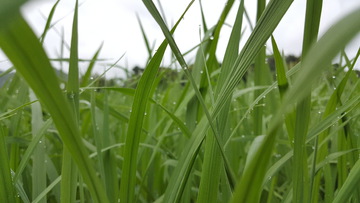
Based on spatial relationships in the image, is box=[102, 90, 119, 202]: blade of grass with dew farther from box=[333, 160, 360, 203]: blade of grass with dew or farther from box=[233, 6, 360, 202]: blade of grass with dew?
box=[233, 6, 360, 202]: blade of grass with dew

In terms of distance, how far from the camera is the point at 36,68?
20 cm

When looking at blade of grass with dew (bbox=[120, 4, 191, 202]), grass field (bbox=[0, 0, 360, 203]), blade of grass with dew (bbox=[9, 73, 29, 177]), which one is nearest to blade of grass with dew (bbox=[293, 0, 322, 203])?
grass field (bbox=[0, 0, 360, 203])

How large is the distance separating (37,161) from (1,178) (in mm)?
100

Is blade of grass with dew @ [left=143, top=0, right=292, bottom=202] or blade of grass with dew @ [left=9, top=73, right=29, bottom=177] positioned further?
blade of grass with dew @ [left=9, top=73, right=29, bottom=177]

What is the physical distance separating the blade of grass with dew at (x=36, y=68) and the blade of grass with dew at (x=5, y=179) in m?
0.25

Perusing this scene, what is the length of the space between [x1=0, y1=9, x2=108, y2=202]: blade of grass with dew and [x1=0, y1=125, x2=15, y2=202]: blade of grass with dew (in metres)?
0.25

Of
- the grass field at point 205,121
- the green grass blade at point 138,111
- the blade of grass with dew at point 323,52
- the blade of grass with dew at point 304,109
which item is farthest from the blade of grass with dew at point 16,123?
the blade of grass with dew at point 323,52

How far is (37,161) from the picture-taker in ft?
1.96

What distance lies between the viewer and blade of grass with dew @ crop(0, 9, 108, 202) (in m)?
0.18

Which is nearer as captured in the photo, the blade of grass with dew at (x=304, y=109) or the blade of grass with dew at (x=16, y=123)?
the blade of grass with dew at (x=304, y=109)

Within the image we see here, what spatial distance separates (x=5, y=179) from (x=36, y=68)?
342 millimetres

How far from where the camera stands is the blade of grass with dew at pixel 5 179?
489 mm

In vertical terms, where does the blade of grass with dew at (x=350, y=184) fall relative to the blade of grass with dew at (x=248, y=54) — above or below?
below

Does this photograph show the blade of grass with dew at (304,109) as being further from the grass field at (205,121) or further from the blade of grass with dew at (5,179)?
the blade of grass with dew at (5,179)
